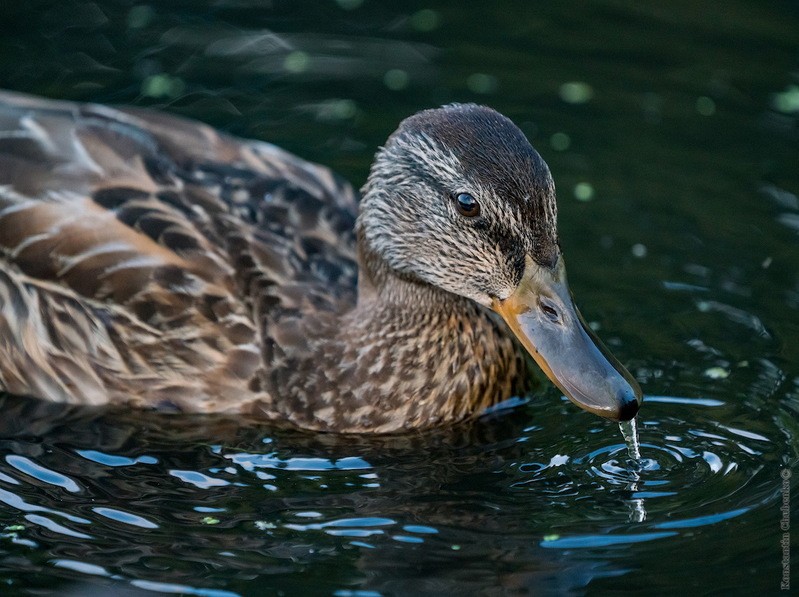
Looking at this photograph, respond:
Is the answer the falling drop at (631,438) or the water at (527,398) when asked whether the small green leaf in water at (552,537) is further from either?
the falling drop at (631,438)

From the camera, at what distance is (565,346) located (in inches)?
255

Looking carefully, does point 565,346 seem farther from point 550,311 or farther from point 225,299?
point 225,299

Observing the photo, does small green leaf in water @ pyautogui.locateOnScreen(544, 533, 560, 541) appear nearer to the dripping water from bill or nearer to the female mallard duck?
the dripping water from bill

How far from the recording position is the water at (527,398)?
6.03 m

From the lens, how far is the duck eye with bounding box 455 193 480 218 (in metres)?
6.68

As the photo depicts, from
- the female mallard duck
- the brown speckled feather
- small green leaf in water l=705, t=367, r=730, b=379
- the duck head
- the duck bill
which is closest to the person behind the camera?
the duck bill

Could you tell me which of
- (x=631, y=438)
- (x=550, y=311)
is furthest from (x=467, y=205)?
(x=631, y=438)

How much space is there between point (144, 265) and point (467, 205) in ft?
6.09

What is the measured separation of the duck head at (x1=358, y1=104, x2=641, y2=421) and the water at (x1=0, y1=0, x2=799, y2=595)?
594 millimetres

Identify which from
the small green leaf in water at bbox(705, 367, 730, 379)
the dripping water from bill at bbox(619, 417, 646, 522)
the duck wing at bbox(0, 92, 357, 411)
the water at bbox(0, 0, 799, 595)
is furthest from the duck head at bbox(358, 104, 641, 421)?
the small green leaf in water at bbox(705, 367, 730, 379)

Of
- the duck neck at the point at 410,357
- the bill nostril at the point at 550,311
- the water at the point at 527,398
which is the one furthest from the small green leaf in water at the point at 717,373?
the bill nostril at the point at 550,311

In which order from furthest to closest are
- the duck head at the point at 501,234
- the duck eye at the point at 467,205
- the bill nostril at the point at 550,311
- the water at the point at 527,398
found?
the duck eye at the point at 467,205, the bill nostril at the point at 550,311, the duck head at the point at 501,234, the water at the point at 527,398

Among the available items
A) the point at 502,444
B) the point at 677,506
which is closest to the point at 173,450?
the point at 502,444

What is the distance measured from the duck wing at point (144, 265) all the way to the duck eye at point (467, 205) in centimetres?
113
